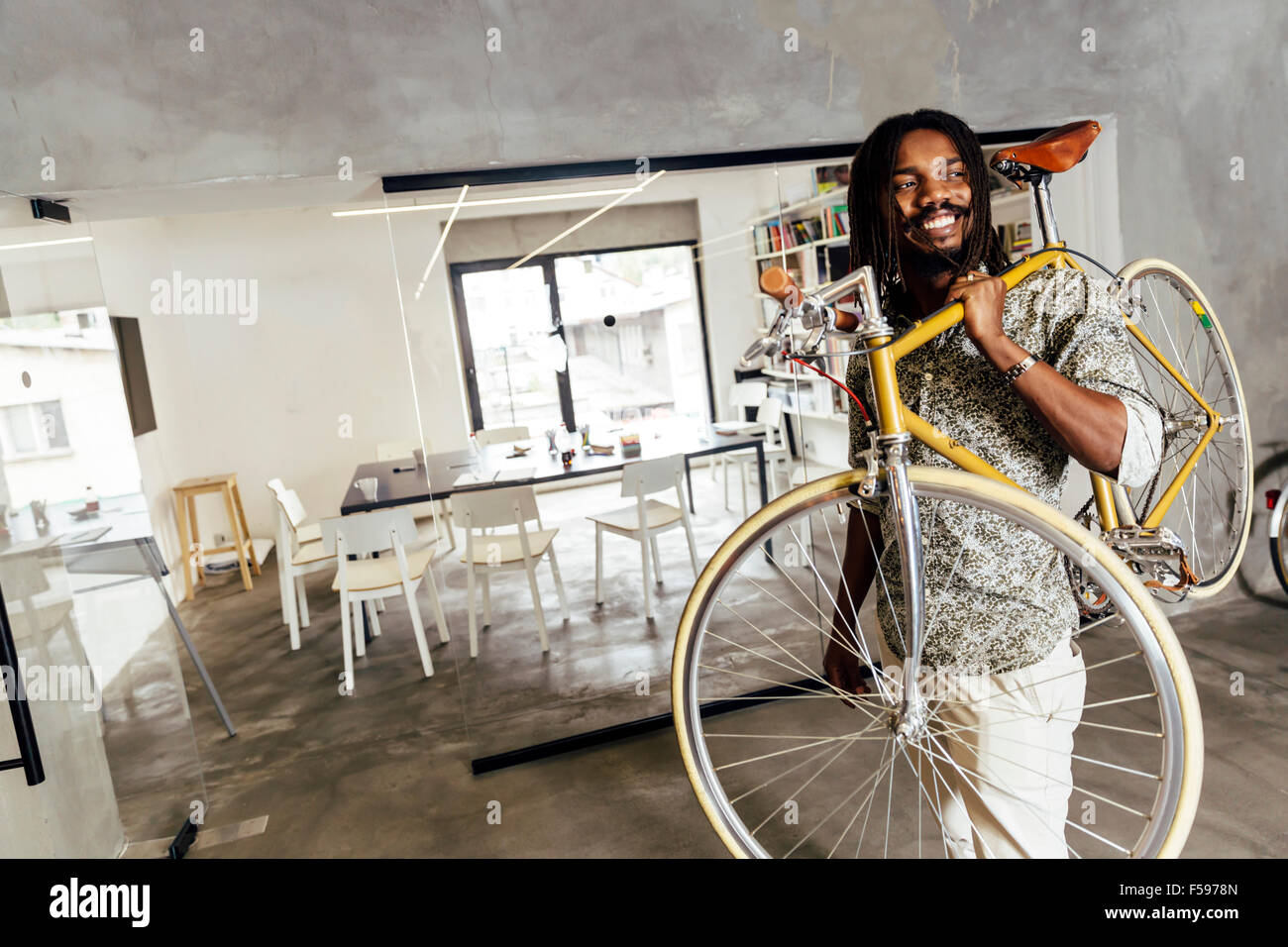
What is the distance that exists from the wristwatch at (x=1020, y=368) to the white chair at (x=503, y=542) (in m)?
2.02

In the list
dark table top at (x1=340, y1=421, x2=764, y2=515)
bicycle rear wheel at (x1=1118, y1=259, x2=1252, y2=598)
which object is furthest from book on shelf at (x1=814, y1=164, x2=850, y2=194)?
bicycle rear wheel at (x1=1118, y1=259, x2=1252, y2=598)

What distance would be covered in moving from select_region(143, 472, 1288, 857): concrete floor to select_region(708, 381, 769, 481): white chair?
0.31 ft

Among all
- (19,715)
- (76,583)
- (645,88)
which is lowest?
(19,715)

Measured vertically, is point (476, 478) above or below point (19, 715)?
above

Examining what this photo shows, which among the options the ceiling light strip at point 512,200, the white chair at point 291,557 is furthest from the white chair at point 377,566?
the ceiling light strip at point 512,200

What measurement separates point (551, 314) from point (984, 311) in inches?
76.9

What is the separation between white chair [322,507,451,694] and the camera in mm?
3557

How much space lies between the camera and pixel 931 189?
1199 mm

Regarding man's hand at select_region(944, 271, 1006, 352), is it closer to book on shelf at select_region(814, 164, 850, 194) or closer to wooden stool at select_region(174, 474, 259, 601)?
book on shelf at select_region(814, 164, 850, 194)

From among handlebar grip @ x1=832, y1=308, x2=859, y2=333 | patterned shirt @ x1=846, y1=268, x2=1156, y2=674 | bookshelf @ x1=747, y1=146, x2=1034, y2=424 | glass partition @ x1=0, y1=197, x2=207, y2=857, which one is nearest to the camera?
patterned shirt @ x1=846, y1=268, x2=1156, y2=674

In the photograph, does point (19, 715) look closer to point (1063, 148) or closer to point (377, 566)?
point (1063, 148)

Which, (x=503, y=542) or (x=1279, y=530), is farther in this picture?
(x=1279, y=530)

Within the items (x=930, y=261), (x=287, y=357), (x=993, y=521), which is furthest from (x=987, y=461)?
(x=287, y=357)

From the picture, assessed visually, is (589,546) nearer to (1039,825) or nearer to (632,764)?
(632,764)
